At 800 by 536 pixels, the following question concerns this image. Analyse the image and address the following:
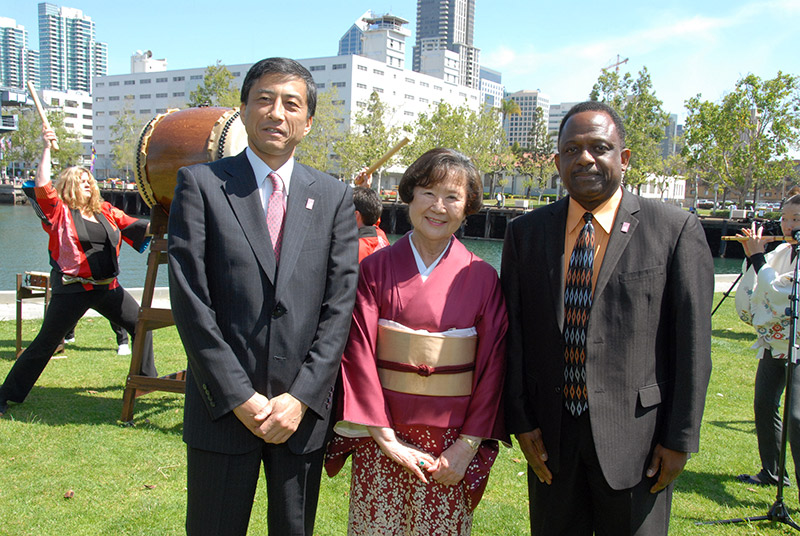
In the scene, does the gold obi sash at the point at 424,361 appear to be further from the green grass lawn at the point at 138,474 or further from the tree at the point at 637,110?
the tree at the point at 637,110

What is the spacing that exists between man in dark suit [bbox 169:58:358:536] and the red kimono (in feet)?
0.36

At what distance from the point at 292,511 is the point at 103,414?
10.8 ft

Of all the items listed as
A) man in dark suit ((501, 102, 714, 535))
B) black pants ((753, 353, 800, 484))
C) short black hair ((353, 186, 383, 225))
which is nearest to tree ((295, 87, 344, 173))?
short black hair ((353, 186, 383, 225))

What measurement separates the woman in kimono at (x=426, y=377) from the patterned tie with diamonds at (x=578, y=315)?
259 mm

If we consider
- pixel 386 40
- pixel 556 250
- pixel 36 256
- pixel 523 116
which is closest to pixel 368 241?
pixel 556 250

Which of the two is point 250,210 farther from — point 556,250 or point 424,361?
point 556,250

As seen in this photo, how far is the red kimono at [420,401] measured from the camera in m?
2.31

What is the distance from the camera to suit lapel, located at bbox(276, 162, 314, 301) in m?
2.17

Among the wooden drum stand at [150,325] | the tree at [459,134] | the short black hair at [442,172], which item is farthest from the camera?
the tree at [459,134]

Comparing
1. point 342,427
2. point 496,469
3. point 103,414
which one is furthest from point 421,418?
point 103,414

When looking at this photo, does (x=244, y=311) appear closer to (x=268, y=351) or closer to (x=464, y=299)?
(x=268, y=351)

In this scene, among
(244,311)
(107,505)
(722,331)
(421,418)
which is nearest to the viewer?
(244,311)

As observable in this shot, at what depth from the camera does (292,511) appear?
2223mm

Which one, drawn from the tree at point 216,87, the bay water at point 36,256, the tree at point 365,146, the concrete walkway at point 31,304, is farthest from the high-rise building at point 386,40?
the concrete walkway at point 31,304
